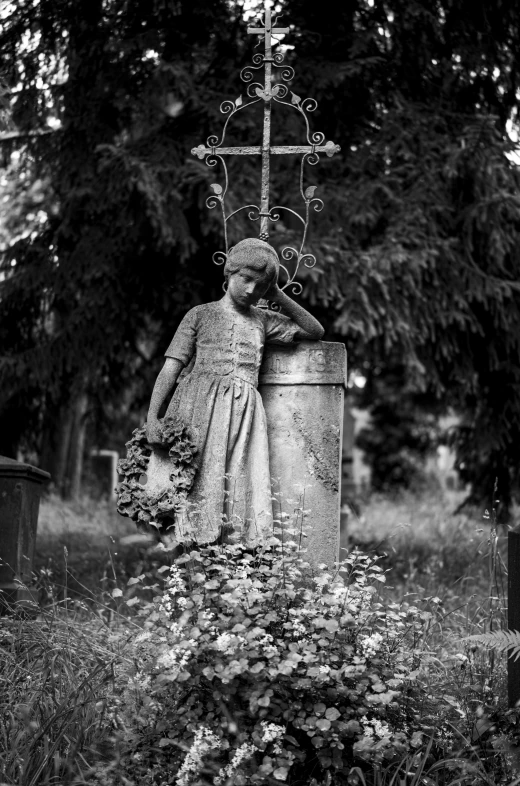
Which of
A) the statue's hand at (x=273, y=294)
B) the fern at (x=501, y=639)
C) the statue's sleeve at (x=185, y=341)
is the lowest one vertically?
the fern at (x=501, y=639)

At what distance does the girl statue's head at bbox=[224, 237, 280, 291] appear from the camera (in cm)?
505

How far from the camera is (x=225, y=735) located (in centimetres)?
362

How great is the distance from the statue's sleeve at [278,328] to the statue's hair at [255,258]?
29 cm

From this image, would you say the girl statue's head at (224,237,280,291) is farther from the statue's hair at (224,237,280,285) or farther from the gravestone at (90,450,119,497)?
the gravestone at (90,450,119,497)

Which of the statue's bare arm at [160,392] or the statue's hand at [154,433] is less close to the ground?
the statue's bare arm at [160,392]

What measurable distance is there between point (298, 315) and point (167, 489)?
119 cm

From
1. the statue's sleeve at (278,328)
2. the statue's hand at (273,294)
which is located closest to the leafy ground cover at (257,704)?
the statue's sleeve at (278,328)

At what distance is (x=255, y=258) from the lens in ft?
16.6

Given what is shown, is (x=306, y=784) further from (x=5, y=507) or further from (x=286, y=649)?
(x=5, y=507)

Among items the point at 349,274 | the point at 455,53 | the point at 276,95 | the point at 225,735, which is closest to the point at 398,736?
the point at 225,735

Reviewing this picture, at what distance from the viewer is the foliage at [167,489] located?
494 cm

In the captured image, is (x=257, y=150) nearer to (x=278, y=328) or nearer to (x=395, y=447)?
(x=278, y=328)

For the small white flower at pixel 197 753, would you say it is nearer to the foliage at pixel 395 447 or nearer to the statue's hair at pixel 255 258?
the statue's hair at pixel 255 258

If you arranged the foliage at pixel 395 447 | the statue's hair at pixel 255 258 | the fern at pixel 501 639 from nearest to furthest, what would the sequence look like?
the fern at pixel 501 639, the statue's hair at pixel 255 258, the foliage at pixel 395 447
